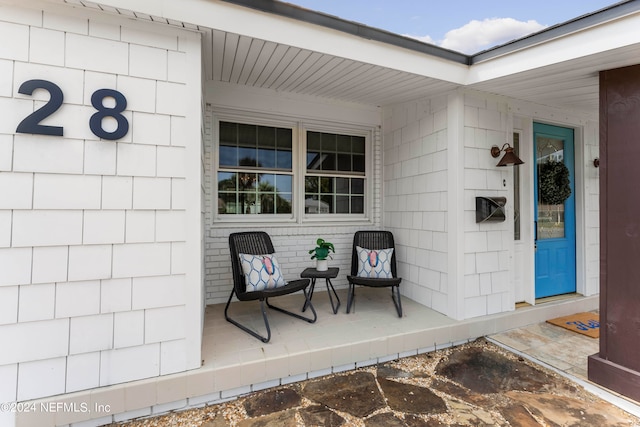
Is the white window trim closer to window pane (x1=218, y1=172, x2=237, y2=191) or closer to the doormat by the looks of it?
window pane (x1=218, y1=172, x2=237, y2=191)

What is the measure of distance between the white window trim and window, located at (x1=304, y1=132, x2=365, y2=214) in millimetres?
73

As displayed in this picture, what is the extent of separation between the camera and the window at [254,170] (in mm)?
3562

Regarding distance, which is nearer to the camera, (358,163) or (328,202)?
(328,202)

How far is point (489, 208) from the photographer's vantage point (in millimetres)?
3078

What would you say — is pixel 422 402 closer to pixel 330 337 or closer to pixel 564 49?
pixel 330 337

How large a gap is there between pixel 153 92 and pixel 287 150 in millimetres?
1993

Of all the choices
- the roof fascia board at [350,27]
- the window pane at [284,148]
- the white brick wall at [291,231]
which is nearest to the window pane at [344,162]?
the white brick wall at [291,231]

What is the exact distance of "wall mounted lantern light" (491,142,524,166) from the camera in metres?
2.96

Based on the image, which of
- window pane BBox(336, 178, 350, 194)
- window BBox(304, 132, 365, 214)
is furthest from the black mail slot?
window pane BBox(336, 178, 350, 194)

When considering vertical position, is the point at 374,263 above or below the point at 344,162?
below

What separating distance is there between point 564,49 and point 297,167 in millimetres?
2740

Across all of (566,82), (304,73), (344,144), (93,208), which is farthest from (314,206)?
(566,82)

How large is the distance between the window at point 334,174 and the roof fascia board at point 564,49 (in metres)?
1.72

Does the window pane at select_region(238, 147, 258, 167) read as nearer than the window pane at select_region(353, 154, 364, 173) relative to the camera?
Yes
